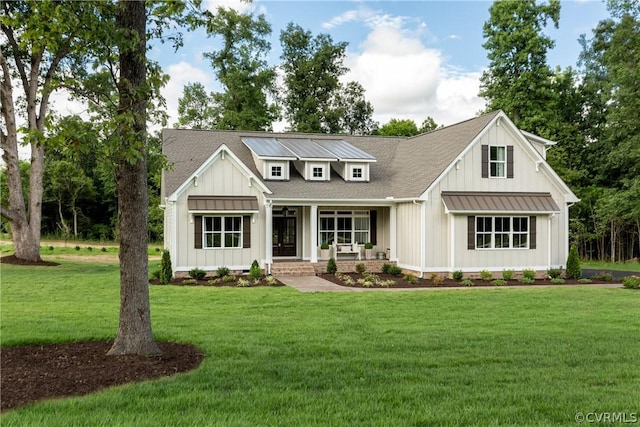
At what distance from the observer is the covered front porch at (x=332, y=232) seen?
71.8 feet

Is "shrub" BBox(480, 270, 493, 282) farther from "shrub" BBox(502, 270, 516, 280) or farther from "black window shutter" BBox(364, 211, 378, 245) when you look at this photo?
"black window shutter" BBox(364, 211, 378, 245)

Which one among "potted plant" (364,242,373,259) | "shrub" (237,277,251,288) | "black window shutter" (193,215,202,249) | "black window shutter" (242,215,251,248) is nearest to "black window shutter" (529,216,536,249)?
"potted plant" (364,242,373,259)

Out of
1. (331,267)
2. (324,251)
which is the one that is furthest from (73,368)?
(324,251)

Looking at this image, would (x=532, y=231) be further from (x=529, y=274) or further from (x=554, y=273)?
(x=529, y=274)

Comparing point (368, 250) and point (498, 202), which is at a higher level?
point (498, 202)

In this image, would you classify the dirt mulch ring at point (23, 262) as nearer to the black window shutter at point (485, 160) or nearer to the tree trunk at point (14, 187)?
the tree trunk at point (14, 187)

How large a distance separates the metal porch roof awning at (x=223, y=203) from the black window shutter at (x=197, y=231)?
0.50m

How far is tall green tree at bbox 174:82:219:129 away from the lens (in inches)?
1443

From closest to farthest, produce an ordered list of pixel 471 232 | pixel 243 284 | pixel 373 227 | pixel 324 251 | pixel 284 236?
pixel 243 284 → pixel 471 232 → pixel 324 251 → pixel 284 236 → pixel 373 227

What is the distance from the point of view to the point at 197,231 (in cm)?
1947

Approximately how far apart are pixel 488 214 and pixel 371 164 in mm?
6840

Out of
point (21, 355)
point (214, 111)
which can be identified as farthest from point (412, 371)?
point (214, 111)

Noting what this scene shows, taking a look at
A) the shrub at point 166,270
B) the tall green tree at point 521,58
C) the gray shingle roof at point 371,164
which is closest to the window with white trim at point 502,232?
the gray shingle roof at point 371,164

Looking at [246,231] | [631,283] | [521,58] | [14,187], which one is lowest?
A: [631,283]
